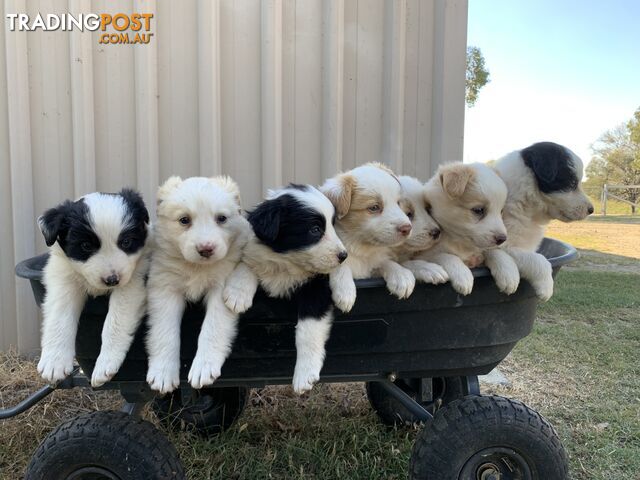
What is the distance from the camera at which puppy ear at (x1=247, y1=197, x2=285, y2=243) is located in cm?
172

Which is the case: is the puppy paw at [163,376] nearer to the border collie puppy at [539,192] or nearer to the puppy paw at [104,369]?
the puppy paw at [104,369]

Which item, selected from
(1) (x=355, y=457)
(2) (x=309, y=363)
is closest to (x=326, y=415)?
(1) (x=355, y=457)

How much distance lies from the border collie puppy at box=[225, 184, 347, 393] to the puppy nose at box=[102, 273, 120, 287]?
1.22 ft

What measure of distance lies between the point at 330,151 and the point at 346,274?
7.10ft

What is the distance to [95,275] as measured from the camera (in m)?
1.66

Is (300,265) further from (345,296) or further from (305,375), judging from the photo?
(305,375)

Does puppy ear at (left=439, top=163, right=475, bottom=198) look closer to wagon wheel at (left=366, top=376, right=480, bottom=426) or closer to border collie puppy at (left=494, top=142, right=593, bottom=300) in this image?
border collie puppy at (left=494, top=142, right=593, bottom=300)

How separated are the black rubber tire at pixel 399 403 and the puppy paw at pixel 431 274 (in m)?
1.02

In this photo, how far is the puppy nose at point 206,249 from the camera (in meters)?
1.70

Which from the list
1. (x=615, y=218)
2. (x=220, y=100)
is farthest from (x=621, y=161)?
(x=220, y=100)

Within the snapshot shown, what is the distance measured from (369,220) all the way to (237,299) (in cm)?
62

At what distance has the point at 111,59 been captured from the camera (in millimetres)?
3660

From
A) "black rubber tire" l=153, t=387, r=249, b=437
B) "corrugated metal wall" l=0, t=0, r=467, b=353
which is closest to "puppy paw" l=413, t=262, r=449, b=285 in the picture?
"black rubber tire" l=153, t=387, r=249, b=437

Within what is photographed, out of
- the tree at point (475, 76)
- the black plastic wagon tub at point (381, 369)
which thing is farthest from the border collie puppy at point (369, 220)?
the tree at point (475, 76)
